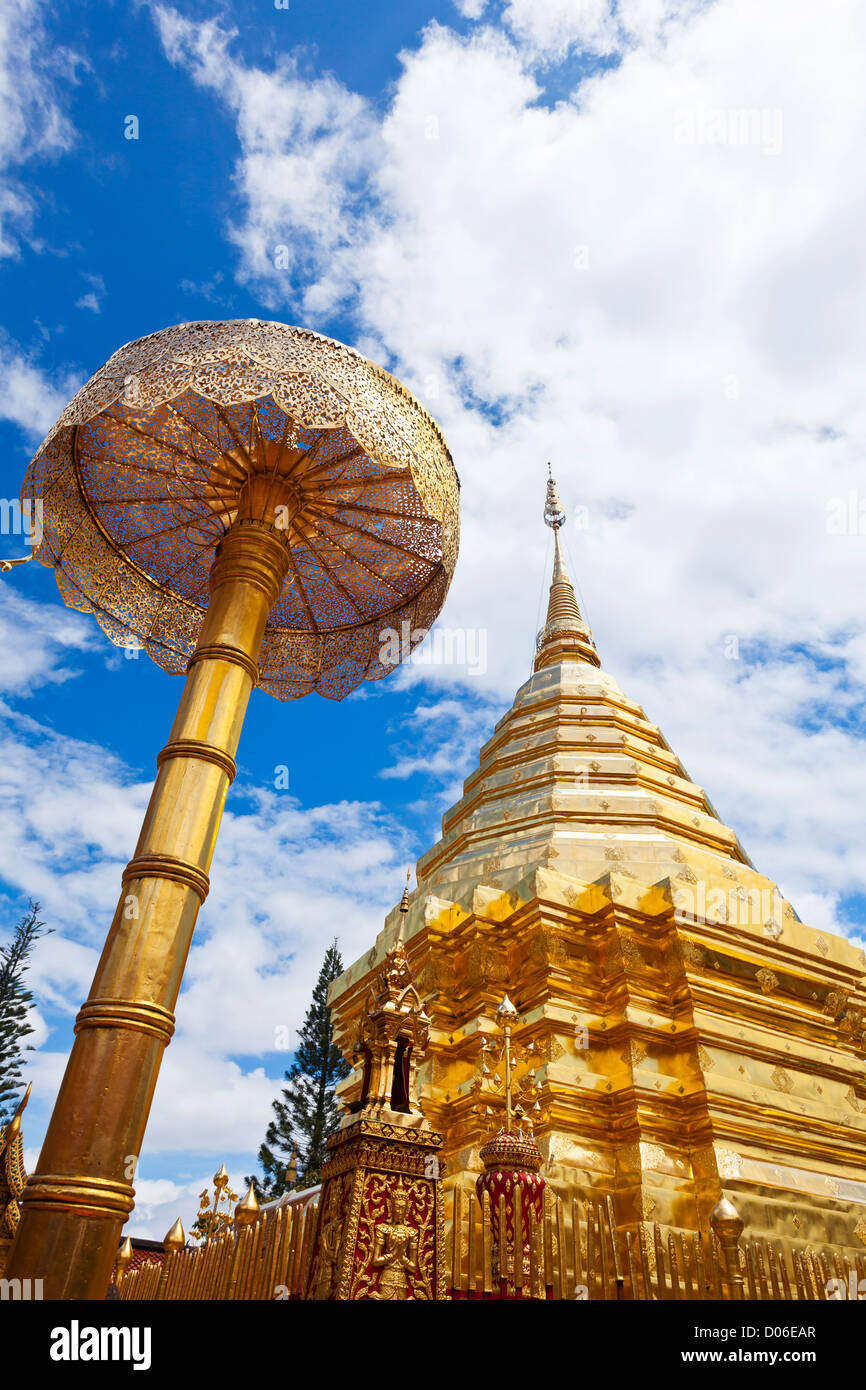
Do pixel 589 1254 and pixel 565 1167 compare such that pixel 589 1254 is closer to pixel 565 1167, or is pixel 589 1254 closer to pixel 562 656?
pixel 565 1167

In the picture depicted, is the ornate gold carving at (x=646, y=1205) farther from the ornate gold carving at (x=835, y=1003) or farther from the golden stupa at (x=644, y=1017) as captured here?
the ornate gold carving at (x=835, y=1003)

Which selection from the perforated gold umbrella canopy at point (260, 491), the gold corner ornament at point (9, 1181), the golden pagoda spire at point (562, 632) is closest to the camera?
the perforated gold umbrella canopy at point (260, 491)

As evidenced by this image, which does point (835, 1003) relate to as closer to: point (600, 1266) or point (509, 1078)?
point (600, 1266)

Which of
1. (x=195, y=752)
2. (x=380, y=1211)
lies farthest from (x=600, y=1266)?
(x=195, y=752)

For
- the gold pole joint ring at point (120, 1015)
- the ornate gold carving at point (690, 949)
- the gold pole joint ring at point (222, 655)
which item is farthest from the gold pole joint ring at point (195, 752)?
the ornate gold carving at point (690, 949)

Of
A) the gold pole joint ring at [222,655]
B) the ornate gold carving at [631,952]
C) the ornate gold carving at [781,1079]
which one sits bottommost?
the ornate gold carving at [781,1079]

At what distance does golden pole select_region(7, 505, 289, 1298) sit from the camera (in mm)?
3529

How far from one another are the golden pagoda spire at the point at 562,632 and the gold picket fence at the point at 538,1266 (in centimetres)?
1239

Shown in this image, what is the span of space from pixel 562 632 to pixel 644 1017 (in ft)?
35.4

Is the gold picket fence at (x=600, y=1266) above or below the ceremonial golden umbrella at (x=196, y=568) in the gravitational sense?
below

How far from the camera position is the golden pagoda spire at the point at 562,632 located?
59.5 feet

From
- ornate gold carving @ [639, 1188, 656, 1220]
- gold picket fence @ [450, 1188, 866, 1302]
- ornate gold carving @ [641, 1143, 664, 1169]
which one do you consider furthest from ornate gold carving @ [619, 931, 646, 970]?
gold picket fence @ [450, 1188, 866, 1302]

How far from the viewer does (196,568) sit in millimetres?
7273
